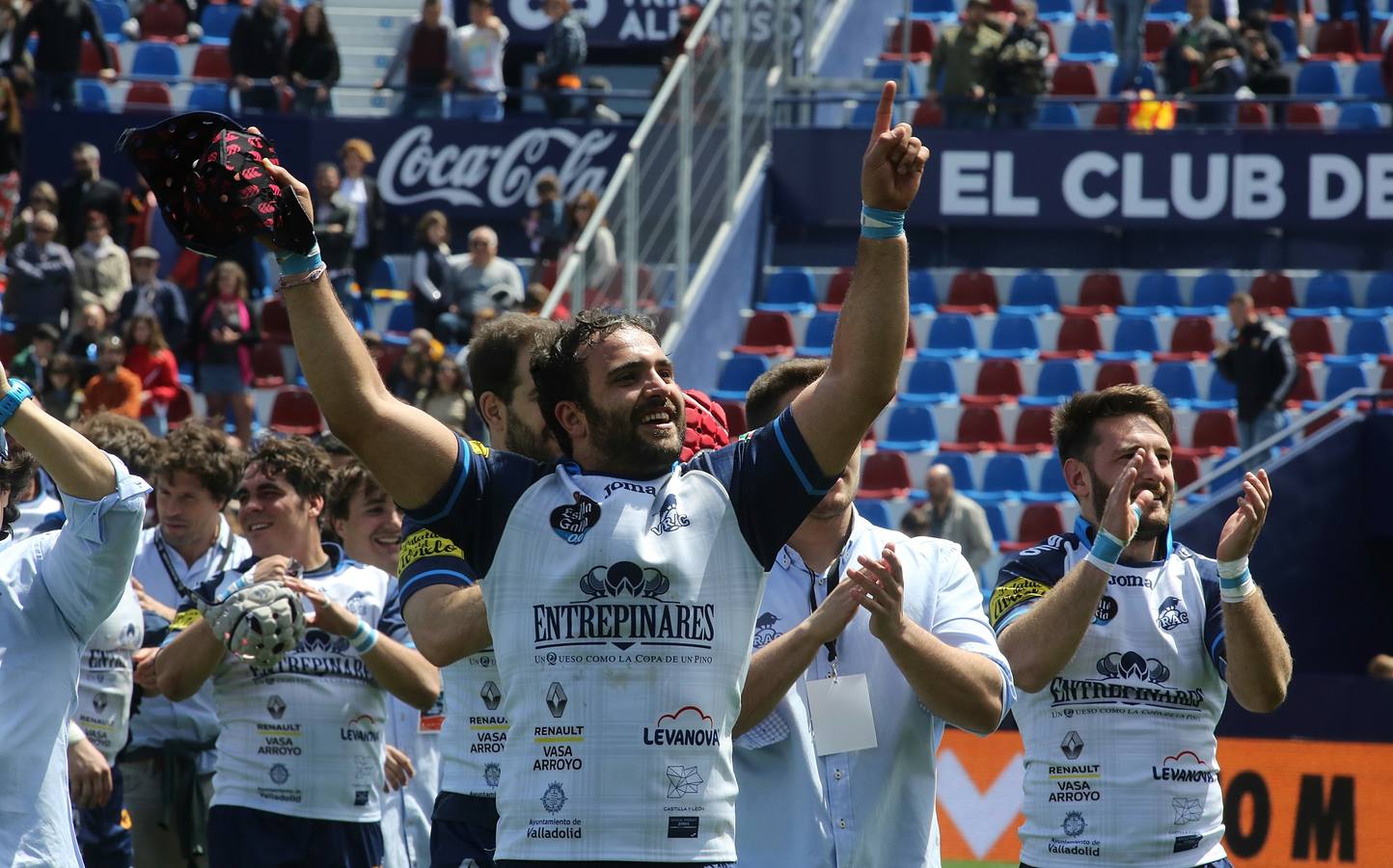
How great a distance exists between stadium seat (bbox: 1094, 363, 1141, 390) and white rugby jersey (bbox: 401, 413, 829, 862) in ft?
38.5

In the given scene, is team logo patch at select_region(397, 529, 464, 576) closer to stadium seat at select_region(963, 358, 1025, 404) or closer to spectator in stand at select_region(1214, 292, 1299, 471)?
spectator in stand at select_region(1214, 292, 1299, 471)

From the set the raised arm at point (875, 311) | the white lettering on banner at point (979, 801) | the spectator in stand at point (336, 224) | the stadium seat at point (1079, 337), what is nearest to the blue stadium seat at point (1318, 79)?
the stadium seat at point (1079, 337)

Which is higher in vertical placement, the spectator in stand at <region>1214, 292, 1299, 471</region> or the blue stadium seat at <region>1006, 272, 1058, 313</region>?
the blue stadium seat at <region>1006, 272, 1058, 313</region>

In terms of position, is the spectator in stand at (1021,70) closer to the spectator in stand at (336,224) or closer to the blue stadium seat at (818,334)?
the blue stadium seat at (818,334)

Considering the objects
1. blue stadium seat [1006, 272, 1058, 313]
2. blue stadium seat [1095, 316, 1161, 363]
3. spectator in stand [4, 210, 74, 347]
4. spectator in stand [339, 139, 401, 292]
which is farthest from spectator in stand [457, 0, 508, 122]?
blue stadium seat [1095, 316, 1161, 363]

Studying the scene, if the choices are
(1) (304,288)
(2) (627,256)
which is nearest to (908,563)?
(1) (304,288)

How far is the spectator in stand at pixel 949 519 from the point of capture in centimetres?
1303

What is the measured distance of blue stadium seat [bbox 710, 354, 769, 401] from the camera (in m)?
15.8

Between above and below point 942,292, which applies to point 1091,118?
above

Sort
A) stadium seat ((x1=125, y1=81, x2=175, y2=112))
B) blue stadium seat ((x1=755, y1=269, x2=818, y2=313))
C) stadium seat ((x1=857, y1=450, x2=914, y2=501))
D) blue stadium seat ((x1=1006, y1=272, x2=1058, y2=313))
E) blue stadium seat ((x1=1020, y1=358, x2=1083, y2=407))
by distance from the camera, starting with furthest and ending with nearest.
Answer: stadium seat ((x1=125, y1=81, x2=175, y2=112)) < blue stadium seat ((x1=755, y1=269, x2=818, y2=313)) < blue stadium seat ((x1=1006, y1=272, x2=1058, y2=313)) < blue stadium seat ((x1=1020, y1=358, x2=1083, y2=407)) < stadium seat ((x1=857, y1=450, x2=914, y2=501))

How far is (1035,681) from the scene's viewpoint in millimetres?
4648

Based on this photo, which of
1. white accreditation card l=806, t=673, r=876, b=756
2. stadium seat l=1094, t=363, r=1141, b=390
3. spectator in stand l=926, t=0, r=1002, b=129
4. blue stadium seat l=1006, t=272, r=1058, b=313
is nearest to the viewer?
white accreditation card l=806, t=673, r=876, b=756

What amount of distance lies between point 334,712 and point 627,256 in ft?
27.5

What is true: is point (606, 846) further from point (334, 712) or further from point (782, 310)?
point (782, 310)
